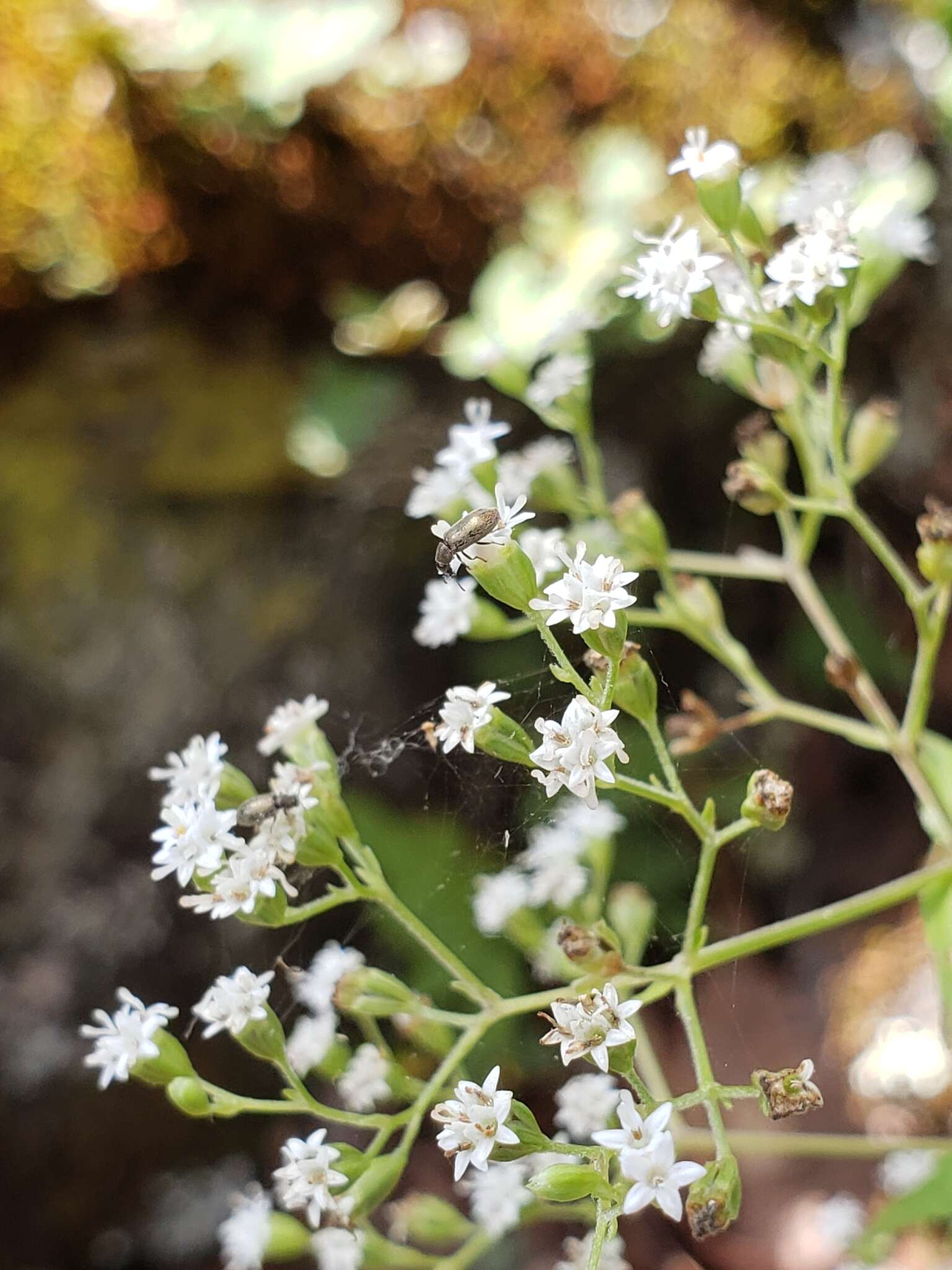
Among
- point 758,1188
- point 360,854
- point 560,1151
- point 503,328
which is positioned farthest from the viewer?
point 758,1188

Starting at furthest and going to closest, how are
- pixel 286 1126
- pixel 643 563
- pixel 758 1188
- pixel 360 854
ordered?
pixel 286 1126
pixel 758 1188
pixel 643 563
pixel 360 854

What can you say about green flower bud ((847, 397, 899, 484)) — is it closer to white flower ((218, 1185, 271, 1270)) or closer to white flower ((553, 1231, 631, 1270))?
white flower ((553, 1231, 631, 1270))

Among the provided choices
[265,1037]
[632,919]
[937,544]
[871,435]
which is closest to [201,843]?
[265,1037]

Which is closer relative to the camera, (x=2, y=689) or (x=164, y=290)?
(x=2, y=689)

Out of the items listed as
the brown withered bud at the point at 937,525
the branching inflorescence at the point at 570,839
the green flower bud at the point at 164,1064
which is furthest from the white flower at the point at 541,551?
the green flower bud at the point at 164,1064

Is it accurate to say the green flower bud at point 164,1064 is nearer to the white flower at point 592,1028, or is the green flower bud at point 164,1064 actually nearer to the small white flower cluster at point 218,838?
the small white flower cluster at point 218,838

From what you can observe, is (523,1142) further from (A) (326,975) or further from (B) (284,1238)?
(B) (284,1238)

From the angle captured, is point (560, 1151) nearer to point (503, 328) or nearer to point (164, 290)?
point (503, 328)

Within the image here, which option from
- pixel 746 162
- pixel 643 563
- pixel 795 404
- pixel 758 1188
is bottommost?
pixel 758 1188

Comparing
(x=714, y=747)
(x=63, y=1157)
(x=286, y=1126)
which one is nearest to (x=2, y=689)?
(x=63, y=1157)
